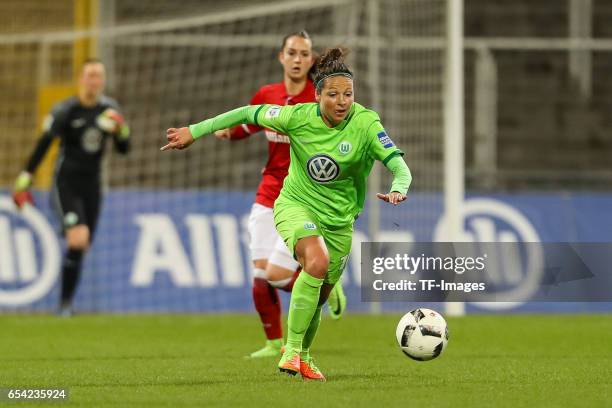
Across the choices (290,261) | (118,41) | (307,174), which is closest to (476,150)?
(118,41)

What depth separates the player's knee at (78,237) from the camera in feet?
41.4

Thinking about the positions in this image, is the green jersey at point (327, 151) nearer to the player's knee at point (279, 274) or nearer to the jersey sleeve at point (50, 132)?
the player's knee at point (279, 274)

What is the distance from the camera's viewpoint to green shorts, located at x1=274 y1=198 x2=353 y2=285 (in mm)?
6762

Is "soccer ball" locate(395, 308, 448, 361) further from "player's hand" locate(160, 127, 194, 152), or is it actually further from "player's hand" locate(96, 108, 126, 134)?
"player's hand" locate(96, 108, 126, 134)

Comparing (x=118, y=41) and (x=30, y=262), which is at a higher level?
(x=118, y=41)

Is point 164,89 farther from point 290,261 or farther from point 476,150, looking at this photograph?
point 290,261

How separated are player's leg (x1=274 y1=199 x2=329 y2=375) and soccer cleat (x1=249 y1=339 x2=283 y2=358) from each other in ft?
5.50

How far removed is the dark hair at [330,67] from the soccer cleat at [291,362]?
1372 mm

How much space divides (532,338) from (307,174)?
13.3 feet

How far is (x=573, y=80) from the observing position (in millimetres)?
18609

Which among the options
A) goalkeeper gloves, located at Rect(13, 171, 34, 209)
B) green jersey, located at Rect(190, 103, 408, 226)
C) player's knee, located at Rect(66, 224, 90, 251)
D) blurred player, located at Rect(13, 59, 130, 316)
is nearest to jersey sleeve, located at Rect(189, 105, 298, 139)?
green jersey, located at Rect(190, 103, 408, 226)

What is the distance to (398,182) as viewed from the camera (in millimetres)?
6504

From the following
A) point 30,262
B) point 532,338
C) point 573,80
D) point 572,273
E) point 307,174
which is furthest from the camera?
point 573,80

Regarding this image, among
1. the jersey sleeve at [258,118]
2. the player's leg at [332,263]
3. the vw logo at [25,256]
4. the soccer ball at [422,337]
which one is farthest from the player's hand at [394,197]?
the vw logo at [25,256]
